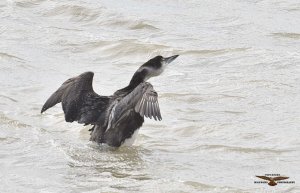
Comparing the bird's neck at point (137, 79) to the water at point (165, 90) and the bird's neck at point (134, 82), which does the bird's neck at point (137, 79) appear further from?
the water at point (165, 90)

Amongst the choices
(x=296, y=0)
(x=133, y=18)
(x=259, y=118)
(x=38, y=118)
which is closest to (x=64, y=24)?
(x=133, y=18)

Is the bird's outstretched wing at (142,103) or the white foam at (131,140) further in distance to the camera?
the white foam at (131,140)

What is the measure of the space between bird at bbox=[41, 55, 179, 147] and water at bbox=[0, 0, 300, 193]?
192 millimetres

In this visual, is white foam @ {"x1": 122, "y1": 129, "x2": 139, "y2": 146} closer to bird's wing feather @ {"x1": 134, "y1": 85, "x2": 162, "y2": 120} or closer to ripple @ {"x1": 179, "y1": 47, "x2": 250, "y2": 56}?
bird's wing feather @ {"x1": 134, "y1": 85, "x2": 162, "y2": 120}

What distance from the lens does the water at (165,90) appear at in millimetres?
8289

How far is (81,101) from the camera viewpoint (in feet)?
30.9

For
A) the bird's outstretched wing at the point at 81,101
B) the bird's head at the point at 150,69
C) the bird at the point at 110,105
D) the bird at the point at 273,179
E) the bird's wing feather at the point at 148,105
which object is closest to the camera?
the bird at the point at 273,179

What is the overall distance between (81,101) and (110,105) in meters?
0.40

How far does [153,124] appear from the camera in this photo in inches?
400

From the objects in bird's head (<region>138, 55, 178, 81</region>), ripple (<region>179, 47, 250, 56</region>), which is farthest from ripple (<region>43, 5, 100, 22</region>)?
bird's head (<region>138, 55, 178, 81</region>)

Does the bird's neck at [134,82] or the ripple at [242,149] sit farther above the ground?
the bird's neck at [134,82]

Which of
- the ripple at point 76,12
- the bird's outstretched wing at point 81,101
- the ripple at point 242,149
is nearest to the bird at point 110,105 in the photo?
the bird's outstretched wing at point 81,101

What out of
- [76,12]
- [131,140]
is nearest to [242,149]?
[131,140]

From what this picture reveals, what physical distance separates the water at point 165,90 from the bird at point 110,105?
0.63ft
